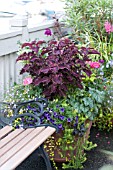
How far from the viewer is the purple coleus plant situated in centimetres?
308

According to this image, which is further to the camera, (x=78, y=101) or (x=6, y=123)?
(x=78, y=101)

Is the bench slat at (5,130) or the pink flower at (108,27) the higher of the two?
the pink flower at (108,27)

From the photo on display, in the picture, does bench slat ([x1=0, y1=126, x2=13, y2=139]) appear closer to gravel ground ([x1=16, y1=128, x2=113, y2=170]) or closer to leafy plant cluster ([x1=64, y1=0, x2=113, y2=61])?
gravel ground ([x1=16, y1=128, x2=113, y2=170])

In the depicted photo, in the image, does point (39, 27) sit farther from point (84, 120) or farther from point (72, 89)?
point (84, 120)

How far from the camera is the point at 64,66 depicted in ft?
10.0

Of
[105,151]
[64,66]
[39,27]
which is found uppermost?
[39,27]

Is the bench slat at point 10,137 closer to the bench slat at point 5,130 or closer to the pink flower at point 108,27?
the bench slat at point 5,130

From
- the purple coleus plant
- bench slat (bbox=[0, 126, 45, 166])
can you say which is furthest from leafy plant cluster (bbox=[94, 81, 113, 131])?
bench slat (bbox=[0, 126, 45, 166])

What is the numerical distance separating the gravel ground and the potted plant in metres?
0.14

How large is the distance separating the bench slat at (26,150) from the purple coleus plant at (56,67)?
0.50m

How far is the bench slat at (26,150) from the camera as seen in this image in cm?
224

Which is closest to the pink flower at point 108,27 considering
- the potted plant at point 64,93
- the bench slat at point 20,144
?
the potted plant at point 64,93

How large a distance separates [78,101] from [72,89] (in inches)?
5.4

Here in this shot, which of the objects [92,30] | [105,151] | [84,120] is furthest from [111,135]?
[92,30]
